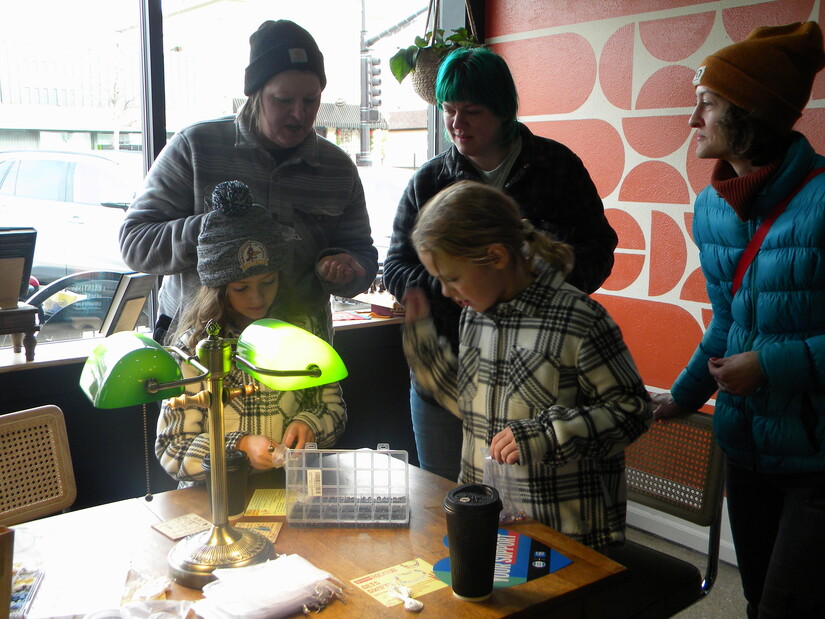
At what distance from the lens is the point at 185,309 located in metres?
2.00

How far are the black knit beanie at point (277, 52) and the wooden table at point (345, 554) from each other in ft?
3.66

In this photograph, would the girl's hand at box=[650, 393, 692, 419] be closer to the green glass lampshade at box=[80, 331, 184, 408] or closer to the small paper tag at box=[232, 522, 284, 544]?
the small paper tag at box=[232, 522, 284, 544]

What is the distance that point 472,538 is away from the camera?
115 cm

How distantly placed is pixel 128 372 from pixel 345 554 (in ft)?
1.66

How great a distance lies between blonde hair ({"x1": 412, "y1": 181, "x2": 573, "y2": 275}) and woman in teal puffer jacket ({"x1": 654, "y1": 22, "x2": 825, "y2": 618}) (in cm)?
46

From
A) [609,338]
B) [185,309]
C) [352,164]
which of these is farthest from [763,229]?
[185,309]

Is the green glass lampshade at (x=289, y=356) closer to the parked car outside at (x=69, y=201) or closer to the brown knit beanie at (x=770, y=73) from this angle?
the brown knit beanie at (x=770, y=73)

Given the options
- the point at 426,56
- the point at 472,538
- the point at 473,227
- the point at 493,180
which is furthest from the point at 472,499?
the point at 426,56

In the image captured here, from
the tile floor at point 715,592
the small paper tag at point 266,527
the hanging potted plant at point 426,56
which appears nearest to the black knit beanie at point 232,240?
the small paper tag at point 266,527

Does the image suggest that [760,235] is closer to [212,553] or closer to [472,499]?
[472,499]

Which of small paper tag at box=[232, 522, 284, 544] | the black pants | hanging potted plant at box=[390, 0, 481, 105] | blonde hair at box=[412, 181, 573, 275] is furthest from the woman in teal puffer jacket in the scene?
hanging potted plant at box=[390, 0, 481, 105]

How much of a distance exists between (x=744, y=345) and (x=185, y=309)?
4.53 feet

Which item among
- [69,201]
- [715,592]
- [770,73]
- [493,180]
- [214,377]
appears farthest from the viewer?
[69,201]

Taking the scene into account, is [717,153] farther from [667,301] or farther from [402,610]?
[667,301]
